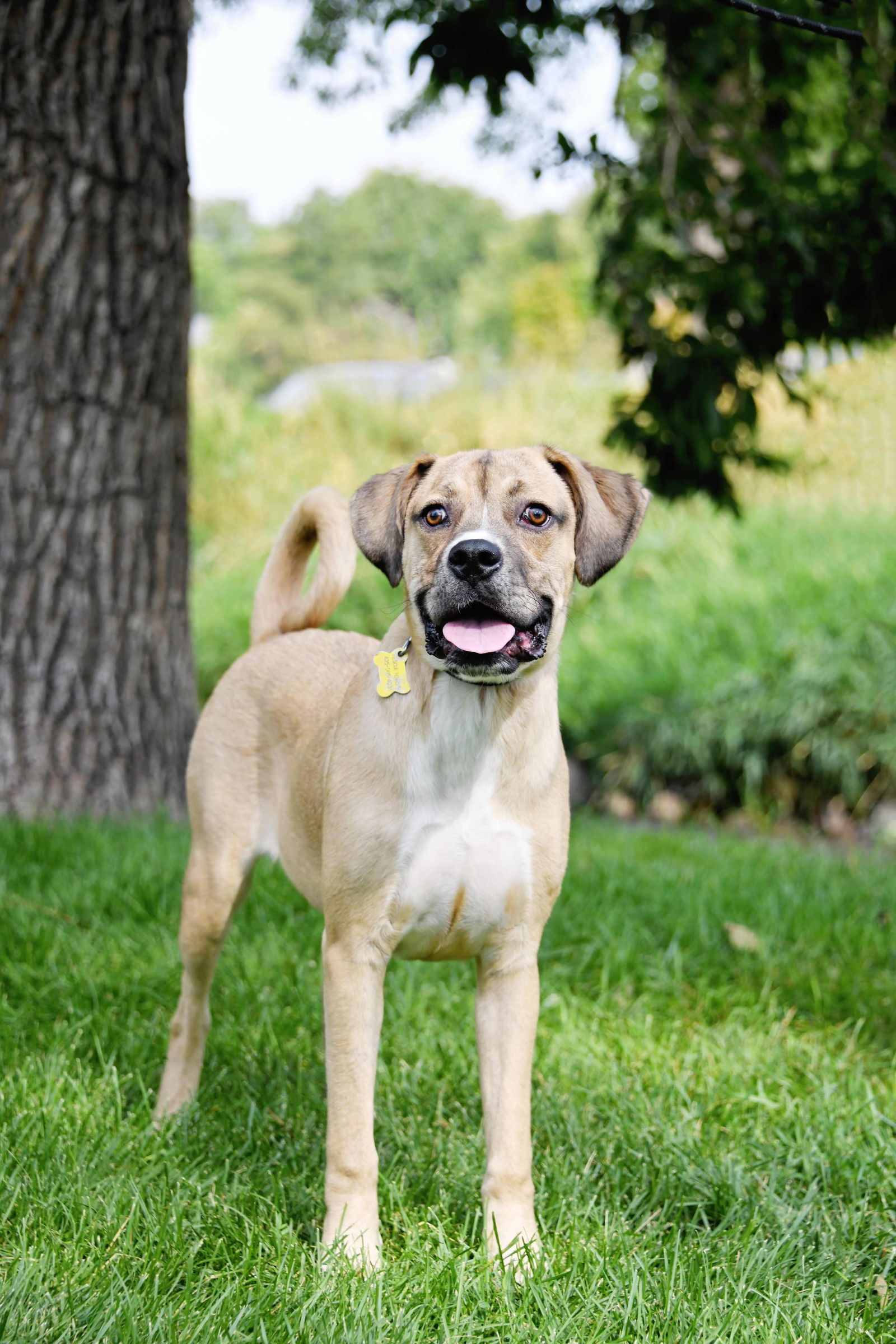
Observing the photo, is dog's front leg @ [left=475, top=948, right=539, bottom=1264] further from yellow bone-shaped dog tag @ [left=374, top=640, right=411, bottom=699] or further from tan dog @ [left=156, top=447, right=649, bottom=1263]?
yellow bone-shaped dog tag @ [left=374, top=640, right=411, bottom=699]

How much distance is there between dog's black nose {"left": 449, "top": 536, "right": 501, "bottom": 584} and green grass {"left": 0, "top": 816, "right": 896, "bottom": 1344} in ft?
4.44

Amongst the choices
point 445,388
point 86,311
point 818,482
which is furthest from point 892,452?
point 86,311

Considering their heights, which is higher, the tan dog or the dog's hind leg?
the tan dog

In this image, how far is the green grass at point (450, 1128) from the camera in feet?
7.38

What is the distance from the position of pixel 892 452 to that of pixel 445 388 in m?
4.96

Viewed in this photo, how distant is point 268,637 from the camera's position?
369 cm

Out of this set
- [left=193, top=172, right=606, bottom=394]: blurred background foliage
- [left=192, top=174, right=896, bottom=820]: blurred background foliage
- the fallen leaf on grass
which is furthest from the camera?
[left=193, top=172, right=606, bottom=394]: blurred background foliage

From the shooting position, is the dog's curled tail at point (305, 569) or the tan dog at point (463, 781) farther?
the dog's curled tail at point (305, 569)

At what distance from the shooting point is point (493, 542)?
2.43 meters

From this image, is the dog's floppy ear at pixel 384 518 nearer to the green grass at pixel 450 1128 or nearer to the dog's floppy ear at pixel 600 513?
the dog's floppy ear at pixel 600 513

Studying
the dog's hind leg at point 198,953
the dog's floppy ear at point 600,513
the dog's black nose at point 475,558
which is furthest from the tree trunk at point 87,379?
the dog's black nose at point 475,558

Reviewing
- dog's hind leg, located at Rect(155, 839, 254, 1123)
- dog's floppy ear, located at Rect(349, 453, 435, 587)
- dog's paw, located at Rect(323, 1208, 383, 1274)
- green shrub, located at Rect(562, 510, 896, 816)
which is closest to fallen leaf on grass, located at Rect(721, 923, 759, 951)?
dog's hind leg, located at Rect(155, 839, 254, 1123)

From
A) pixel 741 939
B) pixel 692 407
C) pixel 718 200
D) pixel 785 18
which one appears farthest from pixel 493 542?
pixel 718 200

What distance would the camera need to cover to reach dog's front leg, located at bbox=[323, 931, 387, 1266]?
8.16 ft
